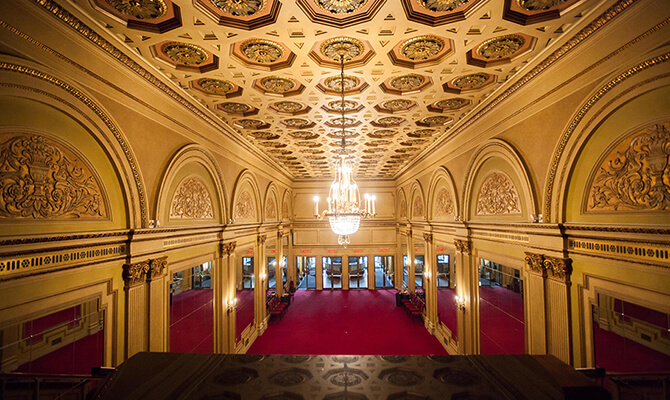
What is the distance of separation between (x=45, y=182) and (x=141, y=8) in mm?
2186

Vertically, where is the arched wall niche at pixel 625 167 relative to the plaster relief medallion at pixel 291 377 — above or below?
above

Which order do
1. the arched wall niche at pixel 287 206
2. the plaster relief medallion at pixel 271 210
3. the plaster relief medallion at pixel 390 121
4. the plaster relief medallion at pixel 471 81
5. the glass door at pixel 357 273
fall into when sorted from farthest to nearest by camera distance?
1. the glass door at pixel 357 273
2. the arched wall niche at pixel 287 206
3. the plaster relief medallion at pixel 271 210
4. the plaster relief medallion at pixel 390 121
5. the plaster relief medallion at pixel 471 81

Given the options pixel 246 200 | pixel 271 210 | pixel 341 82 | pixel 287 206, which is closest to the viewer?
pixel 341 82

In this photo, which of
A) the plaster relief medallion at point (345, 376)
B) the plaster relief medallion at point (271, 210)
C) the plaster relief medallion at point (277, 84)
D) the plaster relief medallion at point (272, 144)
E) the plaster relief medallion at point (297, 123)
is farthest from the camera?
the plaster relief medallion at point (271, 210)

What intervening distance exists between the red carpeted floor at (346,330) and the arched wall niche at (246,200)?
431 cm

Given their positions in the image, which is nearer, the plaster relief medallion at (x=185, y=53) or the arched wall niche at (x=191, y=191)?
the plaster relief medallion at (x=185, y=53)

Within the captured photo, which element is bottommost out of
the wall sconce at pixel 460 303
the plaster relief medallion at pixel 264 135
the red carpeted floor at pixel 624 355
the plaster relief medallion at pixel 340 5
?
the wall sconce at pixel 460 303

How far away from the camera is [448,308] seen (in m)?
9.41

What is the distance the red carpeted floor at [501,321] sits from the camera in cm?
561

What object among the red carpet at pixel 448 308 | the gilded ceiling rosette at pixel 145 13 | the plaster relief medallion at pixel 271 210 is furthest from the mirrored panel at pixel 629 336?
the plaster relief medallion at pixel 271 210

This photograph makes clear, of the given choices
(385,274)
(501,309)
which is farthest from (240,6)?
(385,274)

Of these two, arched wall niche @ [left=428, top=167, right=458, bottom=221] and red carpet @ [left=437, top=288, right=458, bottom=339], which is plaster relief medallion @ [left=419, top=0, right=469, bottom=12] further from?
red carpet @ [left=437, top=288, right=458, bottom=339]

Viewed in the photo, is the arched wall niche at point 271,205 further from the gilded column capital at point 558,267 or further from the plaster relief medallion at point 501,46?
the gilded column capital at point 558,267

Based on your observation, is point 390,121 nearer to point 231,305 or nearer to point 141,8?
point 141,8
